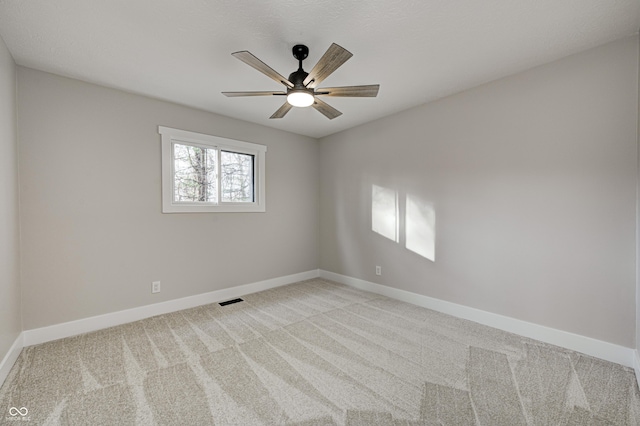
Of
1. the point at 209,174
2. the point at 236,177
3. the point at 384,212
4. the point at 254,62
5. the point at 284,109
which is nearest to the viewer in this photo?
the point at 254,62

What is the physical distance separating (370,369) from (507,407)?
889 millimetres

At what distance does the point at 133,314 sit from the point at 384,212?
335cm

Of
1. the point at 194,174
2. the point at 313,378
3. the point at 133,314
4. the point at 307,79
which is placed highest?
the point at 307,79

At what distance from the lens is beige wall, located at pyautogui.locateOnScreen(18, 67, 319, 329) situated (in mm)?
2525

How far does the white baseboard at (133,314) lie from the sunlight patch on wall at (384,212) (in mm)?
1822

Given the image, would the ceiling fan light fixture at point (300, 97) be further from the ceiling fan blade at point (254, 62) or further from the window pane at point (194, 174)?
the window pane at point (194, 174)

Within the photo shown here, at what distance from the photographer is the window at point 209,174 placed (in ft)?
10.8

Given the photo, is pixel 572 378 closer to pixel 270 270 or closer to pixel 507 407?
pixel 507 407

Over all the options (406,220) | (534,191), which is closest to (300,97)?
(406,220)

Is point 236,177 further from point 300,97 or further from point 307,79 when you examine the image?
point 307,79

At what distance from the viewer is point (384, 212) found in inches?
154

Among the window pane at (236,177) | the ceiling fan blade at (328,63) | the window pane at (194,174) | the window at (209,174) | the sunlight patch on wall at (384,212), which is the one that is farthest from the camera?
the window pane at (236,177)
